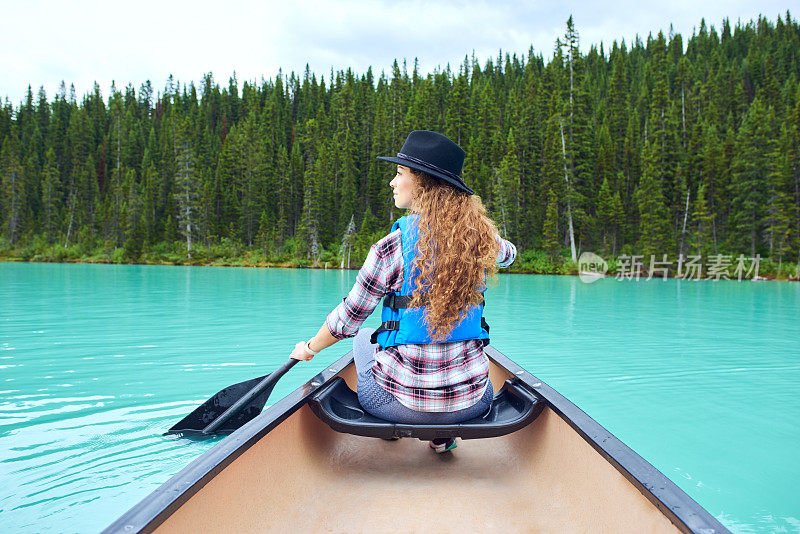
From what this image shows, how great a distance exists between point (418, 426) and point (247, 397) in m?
1.48

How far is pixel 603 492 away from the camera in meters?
1.82

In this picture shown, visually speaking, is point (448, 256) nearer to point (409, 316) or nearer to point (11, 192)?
point (409, 316)

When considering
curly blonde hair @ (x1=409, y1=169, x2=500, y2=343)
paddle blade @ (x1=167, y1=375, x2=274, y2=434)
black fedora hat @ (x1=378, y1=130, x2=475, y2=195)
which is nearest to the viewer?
curly blonde hair @ (x1=409, y1=169, x2=500, y2=343)

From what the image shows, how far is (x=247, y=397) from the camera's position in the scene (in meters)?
3.24

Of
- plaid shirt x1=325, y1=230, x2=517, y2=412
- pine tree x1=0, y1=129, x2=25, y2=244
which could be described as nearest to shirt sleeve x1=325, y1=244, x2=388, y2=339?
plaid shirt x1=325, y1=230, x2=517, y2=412

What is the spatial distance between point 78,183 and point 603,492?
71350 millimetres

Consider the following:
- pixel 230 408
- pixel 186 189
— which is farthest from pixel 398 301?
pixel 186 189

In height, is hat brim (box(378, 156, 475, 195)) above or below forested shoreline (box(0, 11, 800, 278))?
below

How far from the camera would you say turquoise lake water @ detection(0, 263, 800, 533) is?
317 cm

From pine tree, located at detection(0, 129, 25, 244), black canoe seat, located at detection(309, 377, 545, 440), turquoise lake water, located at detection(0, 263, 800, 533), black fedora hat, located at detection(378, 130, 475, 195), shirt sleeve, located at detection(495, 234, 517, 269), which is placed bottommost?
turquoise lake water, located at detection(0, 263, 800, 533)

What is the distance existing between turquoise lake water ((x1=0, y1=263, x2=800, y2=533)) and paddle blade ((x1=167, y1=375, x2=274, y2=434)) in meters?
0.13

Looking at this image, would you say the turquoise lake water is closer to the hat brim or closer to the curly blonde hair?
the curly blonde hair

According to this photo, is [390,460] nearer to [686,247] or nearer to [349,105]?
[686,247]

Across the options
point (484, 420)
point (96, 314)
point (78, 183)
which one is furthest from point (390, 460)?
point (78, 183)
